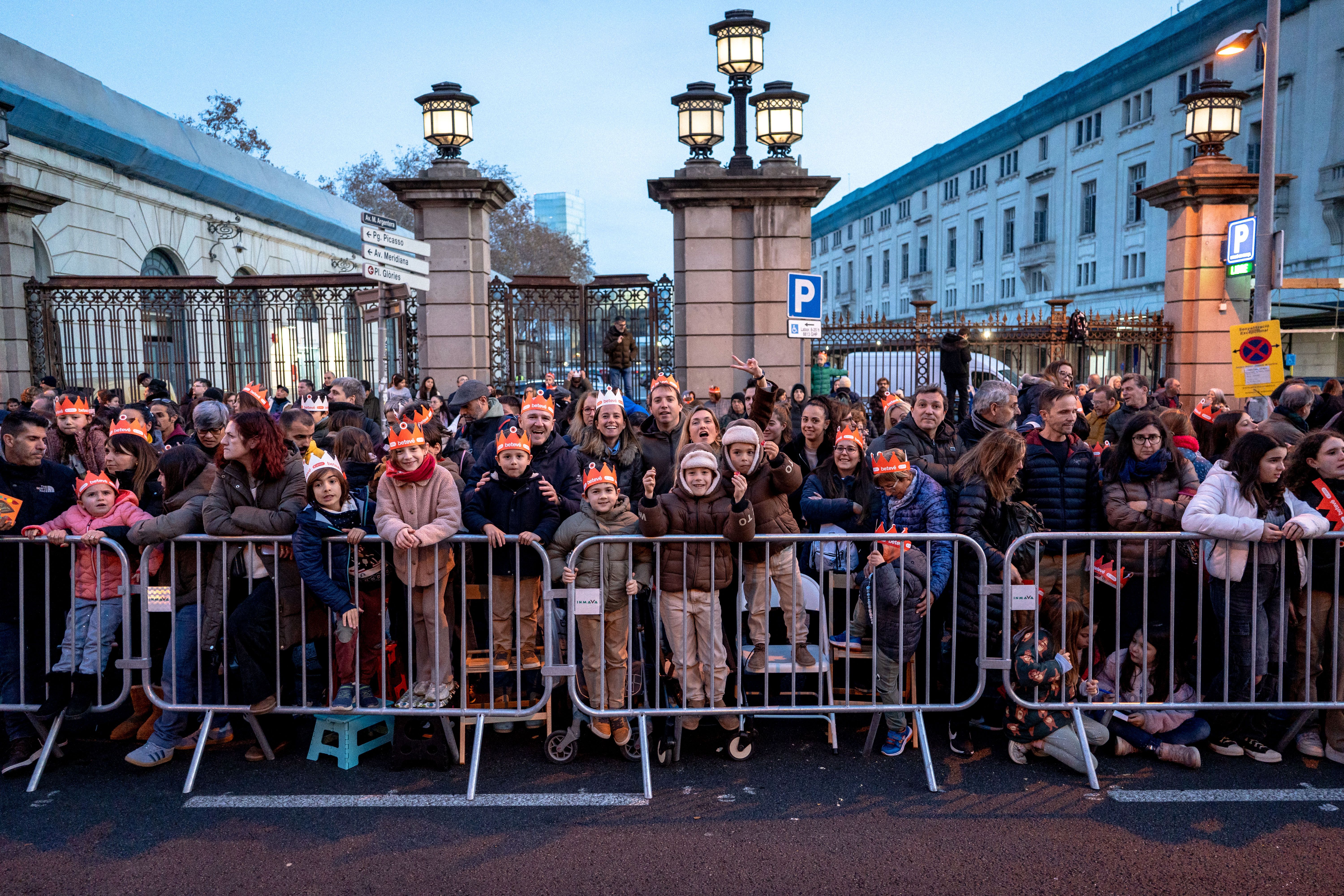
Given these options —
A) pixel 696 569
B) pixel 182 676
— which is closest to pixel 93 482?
pixel 182 676

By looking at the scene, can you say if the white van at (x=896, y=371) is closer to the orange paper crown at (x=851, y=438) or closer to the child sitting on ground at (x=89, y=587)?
the orange paper crown at (x=851, y=438)

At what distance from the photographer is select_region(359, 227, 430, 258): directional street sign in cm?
904

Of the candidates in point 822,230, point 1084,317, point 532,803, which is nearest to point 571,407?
point 532,803

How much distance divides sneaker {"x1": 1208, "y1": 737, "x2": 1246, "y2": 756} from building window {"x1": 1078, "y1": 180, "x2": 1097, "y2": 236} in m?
42.6

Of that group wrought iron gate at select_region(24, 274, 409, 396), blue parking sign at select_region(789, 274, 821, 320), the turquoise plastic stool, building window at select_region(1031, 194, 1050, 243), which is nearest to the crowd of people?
the turquoise plastic stool

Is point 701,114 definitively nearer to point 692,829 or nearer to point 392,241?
point 392,241

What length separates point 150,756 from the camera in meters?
5.21

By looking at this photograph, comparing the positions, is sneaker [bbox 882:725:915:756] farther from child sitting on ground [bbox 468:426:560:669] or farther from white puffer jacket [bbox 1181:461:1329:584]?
child sitting on ground [bbox 468:426:560:669]

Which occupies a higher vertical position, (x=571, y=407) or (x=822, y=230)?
(x=822, y=230)

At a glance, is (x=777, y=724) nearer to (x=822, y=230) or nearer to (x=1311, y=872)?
(x=1311, y=872)

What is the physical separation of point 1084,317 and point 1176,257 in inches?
73.2

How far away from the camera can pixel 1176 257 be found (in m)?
15.7

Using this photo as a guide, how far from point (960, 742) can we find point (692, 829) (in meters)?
1.82

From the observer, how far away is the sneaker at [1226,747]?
5.28 metres
